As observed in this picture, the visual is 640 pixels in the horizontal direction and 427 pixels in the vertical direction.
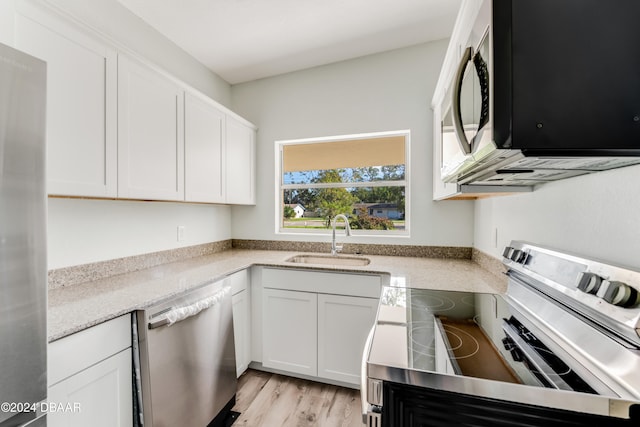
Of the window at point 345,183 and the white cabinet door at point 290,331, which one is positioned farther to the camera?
the window at point 345,183

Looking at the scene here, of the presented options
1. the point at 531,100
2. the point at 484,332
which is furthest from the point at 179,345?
the point at 531,100

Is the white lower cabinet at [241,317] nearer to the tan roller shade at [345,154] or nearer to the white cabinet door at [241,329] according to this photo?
the white cabinet door at [241,329]

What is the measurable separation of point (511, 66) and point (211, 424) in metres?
2.08

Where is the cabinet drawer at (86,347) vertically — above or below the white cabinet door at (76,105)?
below

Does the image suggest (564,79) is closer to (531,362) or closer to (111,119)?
(531,362)

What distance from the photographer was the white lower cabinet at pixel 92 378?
953 mm

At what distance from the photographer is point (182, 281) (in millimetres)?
1610

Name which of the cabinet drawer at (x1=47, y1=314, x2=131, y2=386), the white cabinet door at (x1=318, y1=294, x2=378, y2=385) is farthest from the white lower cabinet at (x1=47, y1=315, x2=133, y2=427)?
the white cabinet door at (x1=318, y1=294, x2=378, y2=385)

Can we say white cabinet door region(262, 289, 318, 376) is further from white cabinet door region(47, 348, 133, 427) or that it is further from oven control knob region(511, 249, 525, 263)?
oven control knob region(511, 249, 525, 263)

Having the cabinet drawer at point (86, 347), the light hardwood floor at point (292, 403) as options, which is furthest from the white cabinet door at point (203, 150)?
the light hardwood floor at point (292, 403)

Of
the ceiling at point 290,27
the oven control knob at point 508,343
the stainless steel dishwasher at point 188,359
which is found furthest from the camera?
the ceiling at point 290,27

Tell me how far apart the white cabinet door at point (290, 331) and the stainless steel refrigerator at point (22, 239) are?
1.43 meters

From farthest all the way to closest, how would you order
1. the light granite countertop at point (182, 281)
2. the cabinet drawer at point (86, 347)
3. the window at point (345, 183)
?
the window at point (345, 183) < the light granite countertop at point (182, 281) < the cabinet drawer at point (86, 347)

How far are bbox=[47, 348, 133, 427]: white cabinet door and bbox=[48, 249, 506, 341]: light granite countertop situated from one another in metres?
0.18
